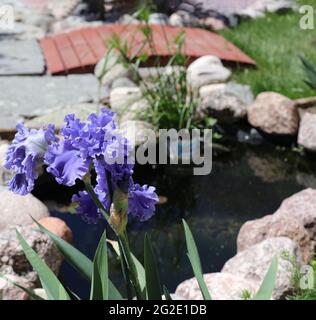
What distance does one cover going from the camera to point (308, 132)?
15.0 ft

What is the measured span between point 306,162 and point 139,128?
1.17m

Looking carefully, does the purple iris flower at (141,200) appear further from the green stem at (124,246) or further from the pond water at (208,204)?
the pond water at (208,204)

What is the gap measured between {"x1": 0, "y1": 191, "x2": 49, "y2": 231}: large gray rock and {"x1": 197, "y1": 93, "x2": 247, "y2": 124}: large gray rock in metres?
1.69

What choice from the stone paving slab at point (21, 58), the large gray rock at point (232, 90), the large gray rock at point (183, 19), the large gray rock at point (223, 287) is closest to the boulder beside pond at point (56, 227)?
the large gray rock at point (223, 287)

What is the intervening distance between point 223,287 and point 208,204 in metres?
1.46

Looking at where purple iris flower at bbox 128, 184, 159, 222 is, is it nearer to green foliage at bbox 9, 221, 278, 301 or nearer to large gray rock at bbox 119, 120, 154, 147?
green foliage at bbox 9, 221, 278, 301

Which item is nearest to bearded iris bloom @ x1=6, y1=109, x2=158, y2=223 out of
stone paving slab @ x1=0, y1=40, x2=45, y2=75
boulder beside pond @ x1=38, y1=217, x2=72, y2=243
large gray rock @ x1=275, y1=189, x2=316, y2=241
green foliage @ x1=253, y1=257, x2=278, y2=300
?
green foliage @ x1=253, y1=257, x2=278, y2=300

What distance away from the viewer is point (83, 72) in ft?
18.6

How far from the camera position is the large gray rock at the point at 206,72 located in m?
5.25

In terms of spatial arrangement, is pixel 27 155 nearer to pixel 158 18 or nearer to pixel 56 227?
pixel 56 227

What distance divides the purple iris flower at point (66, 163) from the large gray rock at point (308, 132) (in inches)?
127

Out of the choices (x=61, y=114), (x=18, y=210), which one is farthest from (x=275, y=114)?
(x=18, y=210)

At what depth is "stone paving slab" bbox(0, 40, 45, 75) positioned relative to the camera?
18.6 feet
